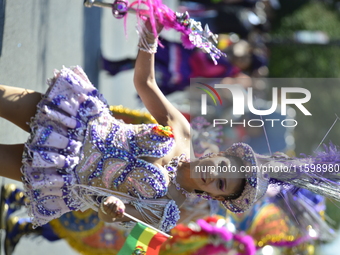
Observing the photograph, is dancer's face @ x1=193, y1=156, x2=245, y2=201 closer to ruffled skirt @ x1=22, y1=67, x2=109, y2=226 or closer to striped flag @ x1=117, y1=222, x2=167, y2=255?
striped flag @ x1=117, y1=222, x2=167, y2=255

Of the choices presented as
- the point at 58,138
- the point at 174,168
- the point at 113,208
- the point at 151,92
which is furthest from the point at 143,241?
the point at 151,92

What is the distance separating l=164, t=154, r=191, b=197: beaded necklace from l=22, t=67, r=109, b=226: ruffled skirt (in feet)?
1.70

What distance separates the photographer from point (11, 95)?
263cm

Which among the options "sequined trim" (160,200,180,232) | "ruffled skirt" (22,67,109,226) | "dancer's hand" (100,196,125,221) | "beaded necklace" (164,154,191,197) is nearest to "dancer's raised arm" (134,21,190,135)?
"beaded necklace" (164,154,191,197)

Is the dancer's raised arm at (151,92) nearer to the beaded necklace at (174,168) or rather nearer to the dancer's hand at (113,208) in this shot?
the beaded necklace at (174,168)

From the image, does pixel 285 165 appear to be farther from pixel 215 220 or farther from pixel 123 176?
pixel 215 220

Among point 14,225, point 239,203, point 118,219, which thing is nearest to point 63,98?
point 118,219

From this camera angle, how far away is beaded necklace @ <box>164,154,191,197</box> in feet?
8.92

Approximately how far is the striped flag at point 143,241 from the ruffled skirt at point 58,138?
1.55ft

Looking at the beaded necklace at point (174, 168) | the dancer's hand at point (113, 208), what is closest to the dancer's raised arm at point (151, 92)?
the beaded necklace at point (174, 168)

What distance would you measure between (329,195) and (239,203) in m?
0.51

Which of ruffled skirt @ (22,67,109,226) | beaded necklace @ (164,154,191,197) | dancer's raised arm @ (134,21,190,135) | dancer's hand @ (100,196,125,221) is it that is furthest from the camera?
dancer's raised arm @ (134,21,190,135)

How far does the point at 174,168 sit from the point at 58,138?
695 mm

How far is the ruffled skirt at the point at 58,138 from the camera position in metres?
2.57
